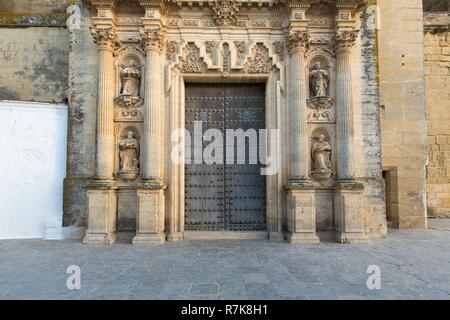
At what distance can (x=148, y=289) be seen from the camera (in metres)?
3.69

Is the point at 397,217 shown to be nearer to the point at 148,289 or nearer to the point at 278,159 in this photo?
the point at 278,159

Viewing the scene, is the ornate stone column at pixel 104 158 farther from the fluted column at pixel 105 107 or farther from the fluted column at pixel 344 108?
the fluted column at pixel 344 108

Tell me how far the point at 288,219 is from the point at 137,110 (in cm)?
431

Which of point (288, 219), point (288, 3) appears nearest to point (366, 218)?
point (288, 219)

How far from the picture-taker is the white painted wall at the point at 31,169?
6.87 m

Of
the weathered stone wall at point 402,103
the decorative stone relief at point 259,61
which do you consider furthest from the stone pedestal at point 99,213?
the weathered stone wall at point 402,103

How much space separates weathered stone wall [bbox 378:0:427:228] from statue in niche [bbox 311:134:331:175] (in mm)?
3244

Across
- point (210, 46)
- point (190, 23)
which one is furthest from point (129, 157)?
point (190, 23)

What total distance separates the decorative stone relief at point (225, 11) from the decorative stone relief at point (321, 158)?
3522 mm

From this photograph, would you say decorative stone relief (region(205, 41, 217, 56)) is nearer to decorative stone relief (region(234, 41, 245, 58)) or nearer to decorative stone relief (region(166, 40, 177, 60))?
decorative stone relief (region(234, 41, 245, 58))

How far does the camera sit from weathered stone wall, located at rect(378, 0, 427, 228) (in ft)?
29.1

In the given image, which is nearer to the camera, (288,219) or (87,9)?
(288,219)

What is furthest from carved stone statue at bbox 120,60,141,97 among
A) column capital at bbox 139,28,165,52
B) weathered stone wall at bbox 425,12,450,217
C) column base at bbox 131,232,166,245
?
weathered stone wall at bbox 425,12,450,217

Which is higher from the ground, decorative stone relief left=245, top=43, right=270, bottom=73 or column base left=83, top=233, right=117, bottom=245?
decorative stone relief left=245, top=43, right=270, bottom=73
